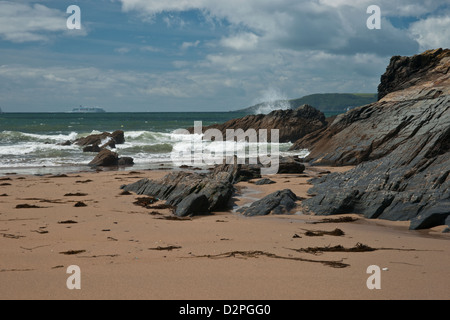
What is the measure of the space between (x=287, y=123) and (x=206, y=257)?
35661 millimetres

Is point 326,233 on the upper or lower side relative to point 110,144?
lower

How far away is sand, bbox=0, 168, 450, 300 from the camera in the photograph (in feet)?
15.0

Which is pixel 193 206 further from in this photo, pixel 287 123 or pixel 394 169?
pixel 287 123

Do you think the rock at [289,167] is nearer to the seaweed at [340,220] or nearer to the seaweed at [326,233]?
the seaweed at [340,220]

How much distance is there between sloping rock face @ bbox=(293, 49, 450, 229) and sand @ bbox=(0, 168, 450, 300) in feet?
1.58

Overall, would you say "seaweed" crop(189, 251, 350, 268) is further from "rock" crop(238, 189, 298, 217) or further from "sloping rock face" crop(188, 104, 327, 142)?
"sloping rock face" crop(188, 104, 327, 142)

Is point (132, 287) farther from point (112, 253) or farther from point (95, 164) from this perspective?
point (95, 164)

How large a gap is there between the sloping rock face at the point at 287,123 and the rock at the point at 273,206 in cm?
2849

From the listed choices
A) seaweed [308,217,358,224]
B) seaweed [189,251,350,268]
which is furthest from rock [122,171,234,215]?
seaweed [189,251,350,268]

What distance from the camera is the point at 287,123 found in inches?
1603

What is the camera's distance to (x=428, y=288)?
15.1 ft

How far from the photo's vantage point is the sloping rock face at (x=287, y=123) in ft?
131

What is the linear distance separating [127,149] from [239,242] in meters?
26.1

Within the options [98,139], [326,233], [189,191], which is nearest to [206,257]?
[326,233]
